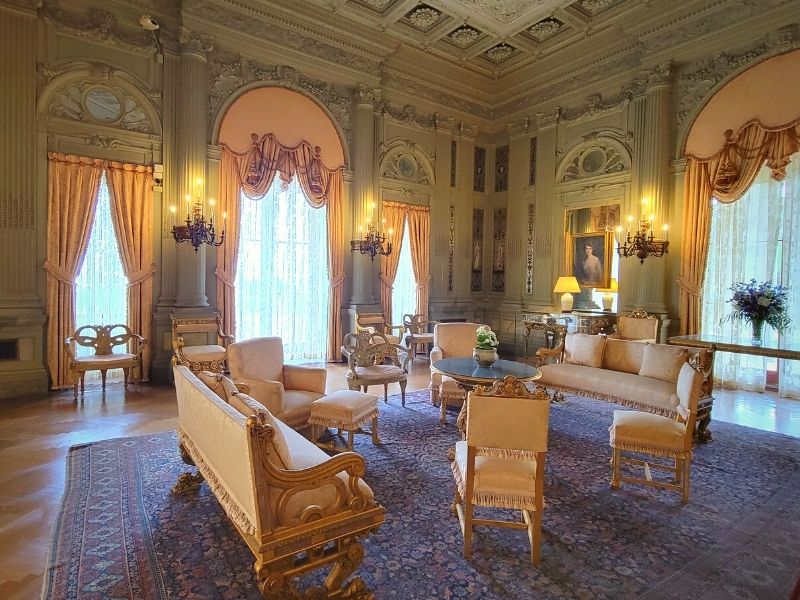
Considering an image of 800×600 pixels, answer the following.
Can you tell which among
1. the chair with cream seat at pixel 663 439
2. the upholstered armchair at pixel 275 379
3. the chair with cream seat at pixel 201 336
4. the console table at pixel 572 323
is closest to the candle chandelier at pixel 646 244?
the console table at pixel 572 323

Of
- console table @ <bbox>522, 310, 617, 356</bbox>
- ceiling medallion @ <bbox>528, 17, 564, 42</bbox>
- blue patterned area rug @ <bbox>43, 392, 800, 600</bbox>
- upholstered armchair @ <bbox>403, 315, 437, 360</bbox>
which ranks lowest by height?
blue patterned area rug @ <bbox>43, 392, 800, 600</bbox>

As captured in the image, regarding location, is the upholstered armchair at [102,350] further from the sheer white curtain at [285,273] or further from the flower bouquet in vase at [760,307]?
the flower bouquet in vase at [760,307]

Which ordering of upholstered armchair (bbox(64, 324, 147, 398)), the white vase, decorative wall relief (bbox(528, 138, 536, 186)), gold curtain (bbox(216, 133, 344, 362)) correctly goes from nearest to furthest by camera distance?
the white vase < upholstered armchair (bbox(64, 324, 147, 398)) < gold curtain (bbox(216, 133, 344, 362)) < decorative wall relief (bbox(528, 138, 536, 186))

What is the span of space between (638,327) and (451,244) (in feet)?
13.2

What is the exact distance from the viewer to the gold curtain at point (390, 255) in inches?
325

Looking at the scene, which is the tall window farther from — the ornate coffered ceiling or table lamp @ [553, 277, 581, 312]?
table lamp @ [553, 277, 581, 312]

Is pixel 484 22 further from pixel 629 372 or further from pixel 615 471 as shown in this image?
pixel 615 471

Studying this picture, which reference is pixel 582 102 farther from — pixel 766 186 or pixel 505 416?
pixel 505 416

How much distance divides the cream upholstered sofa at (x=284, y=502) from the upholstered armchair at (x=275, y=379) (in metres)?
1.28

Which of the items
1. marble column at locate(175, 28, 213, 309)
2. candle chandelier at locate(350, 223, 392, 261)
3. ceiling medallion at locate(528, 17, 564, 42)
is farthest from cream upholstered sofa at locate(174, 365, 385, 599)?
ceiling medallion at locate(528, 17, 564, 42)

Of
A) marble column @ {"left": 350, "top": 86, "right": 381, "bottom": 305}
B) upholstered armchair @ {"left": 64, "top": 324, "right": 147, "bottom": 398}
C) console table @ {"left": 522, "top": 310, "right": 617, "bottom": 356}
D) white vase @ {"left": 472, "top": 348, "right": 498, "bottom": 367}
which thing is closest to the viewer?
white vase @ {"left": 472, "top": 348, "right": 498, "bottom": 367}

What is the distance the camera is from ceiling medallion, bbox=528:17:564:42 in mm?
7254

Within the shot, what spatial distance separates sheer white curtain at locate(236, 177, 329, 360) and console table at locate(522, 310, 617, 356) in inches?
150

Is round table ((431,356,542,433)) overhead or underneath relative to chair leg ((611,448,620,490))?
overhead
